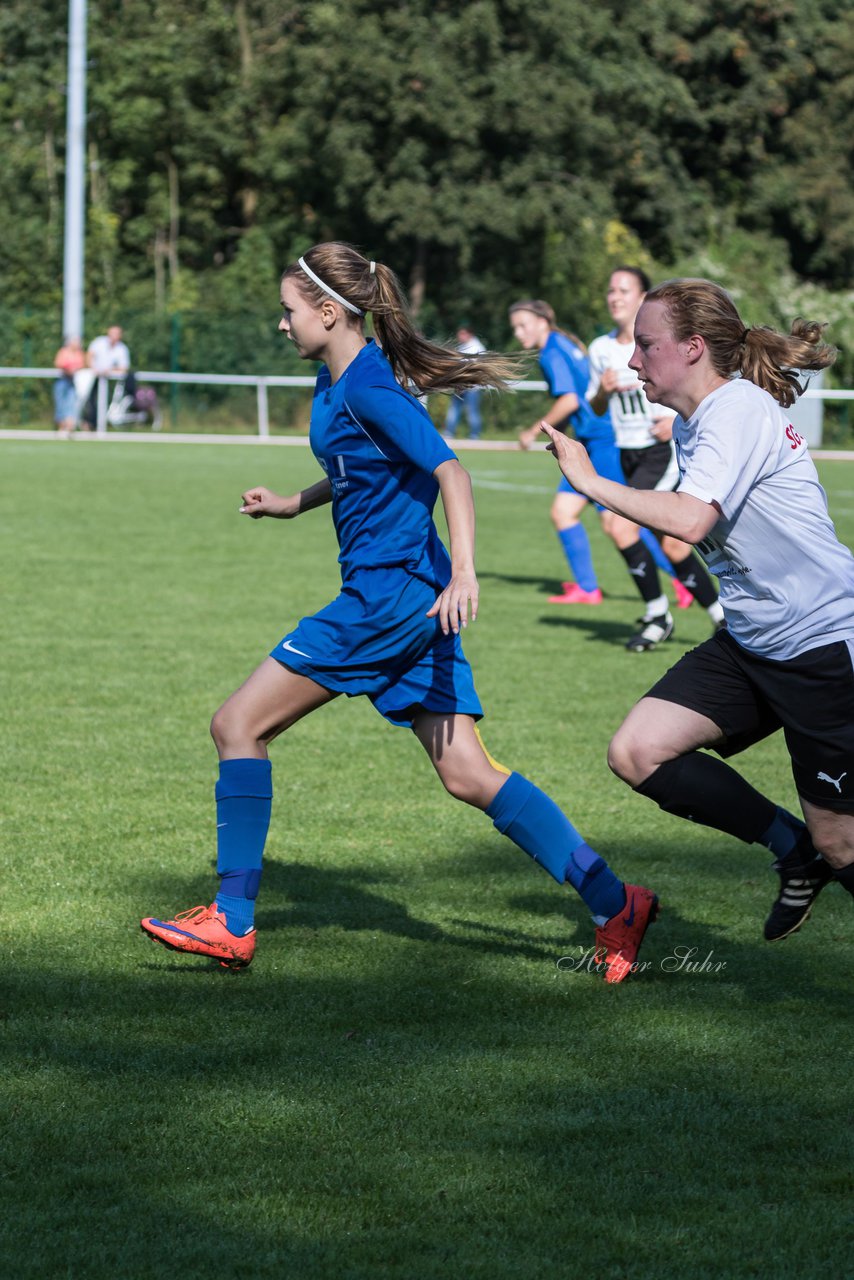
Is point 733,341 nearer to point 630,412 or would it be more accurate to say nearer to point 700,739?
point 700,739

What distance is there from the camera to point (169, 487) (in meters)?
21.7

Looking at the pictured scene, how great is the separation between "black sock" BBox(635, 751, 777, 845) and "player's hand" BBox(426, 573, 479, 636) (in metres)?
0.62

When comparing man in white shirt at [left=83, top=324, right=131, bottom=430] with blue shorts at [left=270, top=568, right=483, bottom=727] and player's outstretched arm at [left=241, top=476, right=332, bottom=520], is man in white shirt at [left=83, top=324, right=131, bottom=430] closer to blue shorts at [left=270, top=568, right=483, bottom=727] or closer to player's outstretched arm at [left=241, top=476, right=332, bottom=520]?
player's outstretched arm at [left=241, top=476, right=332, bottom=520]

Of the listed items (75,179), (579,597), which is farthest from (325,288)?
(75,179)

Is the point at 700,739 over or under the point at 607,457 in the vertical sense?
over

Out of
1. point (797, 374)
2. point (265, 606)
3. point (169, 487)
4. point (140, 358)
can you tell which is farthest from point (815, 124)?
point (797, 374)

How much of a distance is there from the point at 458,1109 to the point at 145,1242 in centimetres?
85

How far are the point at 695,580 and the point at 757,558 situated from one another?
7020 millimetres

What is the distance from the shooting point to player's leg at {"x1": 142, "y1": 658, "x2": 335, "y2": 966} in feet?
15.1

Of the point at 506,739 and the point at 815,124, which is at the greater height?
the point at 506,739

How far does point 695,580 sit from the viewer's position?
36.5 feet

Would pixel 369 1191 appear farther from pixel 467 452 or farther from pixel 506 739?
pixel 467 452

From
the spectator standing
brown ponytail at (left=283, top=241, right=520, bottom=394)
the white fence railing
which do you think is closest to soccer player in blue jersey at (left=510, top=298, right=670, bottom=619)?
brown ponytail at (left=283, top=241, right=520, bottom=394)

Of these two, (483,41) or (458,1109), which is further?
(483,41)
